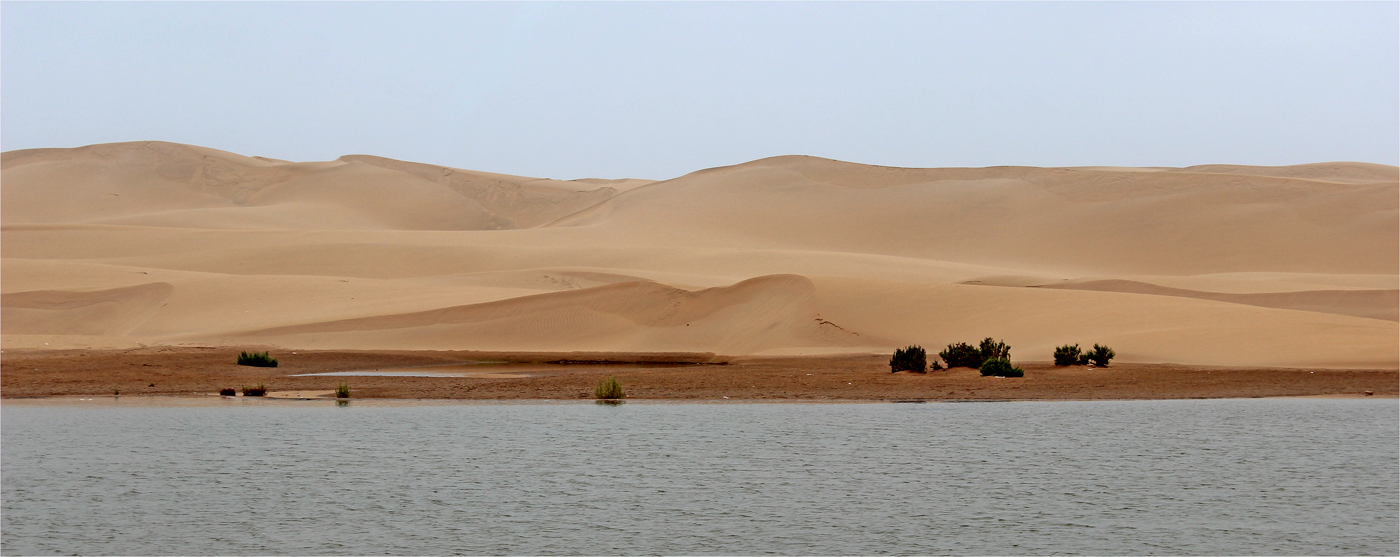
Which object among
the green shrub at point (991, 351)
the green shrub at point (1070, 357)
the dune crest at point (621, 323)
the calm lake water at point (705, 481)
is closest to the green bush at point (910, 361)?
the green shrub at point (991, 351)

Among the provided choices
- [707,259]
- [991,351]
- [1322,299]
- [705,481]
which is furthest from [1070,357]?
[707,259]

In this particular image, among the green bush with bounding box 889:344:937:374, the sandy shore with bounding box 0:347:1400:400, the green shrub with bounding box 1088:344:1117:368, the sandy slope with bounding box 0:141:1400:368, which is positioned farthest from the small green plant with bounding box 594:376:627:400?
the sandy slope with bounding box 0:141:1400:368

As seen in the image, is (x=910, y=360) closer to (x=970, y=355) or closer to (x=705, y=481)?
(x=970, y=355)

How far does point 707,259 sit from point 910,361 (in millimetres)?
35750

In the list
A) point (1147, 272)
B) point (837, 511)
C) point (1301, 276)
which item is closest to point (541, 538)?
point (837, 511)

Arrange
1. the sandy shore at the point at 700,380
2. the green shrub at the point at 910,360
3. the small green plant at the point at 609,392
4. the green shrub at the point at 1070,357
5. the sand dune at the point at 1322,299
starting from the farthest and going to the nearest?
the sand dune at the point at 1322,299
the green shrub at the point at 1070,357
the green shrub at the point at 910,360
the sandy shore at the point at 700,380
the small green plant at the point at 609,392

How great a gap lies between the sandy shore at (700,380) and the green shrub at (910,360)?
0.74 ft

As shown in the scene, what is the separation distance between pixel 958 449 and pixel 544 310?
2200cm

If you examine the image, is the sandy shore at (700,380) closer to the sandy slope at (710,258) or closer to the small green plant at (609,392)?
the small green plant at (609,392)

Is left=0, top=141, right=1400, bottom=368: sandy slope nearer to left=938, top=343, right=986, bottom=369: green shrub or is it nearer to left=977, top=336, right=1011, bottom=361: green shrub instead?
left=977, top=336, right=1011, bottom=361: green shrub

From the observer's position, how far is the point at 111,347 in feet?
98.7

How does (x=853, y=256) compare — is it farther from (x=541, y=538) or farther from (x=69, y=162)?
(x=69, y=162)

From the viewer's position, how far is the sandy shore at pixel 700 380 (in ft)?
71.0

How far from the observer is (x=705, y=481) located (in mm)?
12969
